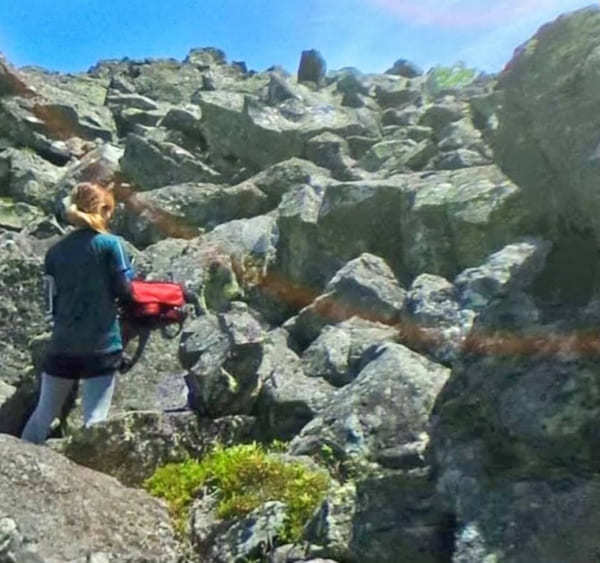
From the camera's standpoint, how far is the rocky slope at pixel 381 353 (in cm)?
984

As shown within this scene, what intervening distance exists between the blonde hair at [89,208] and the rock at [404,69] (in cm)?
4491

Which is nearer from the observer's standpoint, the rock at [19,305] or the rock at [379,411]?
the rock at [379,411]

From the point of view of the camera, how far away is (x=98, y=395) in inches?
536

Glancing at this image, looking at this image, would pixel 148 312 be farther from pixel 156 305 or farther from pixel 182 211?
pixel 182 211

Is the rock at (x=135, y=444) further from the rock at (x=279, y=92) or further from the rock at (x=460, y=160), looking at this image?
the rock at (x=279, y=92)

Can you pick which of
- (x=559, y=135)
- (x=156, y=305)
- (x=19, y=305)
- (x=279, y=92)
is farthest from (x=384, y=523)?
(x=279, y=92)

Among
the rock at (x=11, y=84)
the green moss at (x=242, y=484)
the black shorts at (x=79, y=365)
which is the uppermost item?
the rock at (x=11, y=84)

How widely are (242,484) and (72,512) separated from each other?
2.00 m

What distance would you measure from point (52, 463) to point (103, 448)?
5.53 ft

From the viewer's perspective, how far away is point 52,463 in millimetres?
11117

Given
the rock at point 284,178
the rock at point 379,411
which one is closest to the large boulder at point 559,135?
the rock at point 379,411

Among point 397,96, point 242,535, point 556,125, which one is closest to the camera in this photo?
point 242,535

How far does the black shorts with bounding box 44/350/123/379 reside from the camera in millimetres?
13477

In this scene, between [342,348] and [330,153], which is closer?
[342,348]
